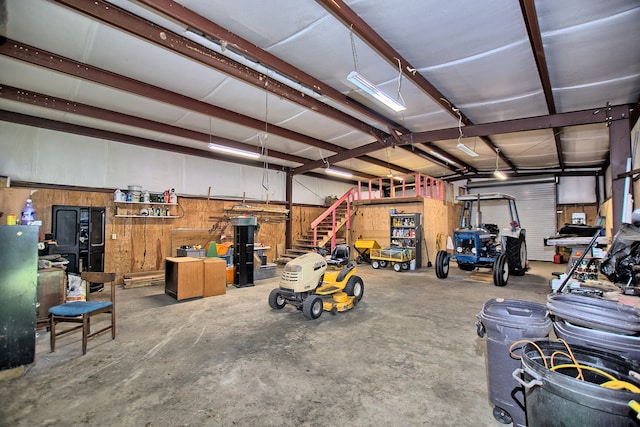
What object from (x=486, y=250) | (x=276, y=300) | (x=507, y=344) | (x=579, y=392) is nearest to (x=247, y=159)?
(x=276, y=300)

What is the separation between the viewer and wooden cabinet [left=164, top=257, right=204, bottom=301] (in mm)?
5129

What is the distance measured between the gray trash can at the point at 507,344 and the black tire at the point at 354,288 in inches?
107

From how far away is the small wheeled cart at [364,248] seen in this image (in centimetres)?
909

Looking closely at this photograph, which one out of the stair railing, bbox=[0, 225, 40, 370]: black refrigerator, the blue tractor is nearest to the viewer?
bbox=[0, 225, 40, 370]: black refrigerator

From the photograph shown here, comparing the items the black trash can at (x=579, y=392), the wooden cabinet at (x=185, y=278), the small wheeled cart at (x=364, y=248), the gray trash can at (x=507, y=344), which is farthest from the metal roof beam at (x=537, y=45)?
the wooden cabinet at (x=185, y=278)

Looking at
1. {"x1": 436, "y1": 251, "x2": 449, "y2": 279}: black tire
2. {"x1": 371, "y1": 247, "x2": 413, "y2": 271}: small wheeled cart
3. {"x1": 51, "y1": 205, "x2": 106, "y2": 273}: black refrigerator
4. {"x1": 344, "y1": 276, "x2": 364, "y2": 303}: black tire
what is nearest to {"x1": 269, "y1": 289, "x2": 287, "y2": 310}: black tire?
{"x1": 344, "y1": 276, "x2": 364, "y2": 303}: black tire

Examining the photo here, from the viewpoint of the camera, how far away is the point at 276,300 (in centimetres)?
449

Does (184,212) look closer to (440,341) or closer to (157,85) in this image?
(157,85)

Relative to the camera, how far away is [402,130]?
706 centimetres

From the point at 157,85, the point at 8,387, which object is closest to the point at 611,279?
the point at 8,387

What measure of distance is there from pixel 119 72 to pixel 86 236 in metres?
3.71

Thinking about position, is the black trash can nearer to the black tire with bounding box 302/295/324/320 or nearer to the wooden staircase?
the black tire with bounding box 302/295/324/320

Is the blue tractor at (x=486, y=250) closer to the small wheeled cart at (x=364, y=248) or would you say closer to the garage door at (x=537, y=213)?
the small wheeled cart at (x=364, y=248)

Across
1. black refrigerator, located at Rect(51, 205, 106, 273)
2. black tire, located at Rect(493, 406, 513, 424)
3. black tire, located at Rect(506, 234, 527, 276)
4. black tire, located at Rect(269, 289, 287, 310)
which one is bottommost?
black tire, located at Rect(493, 406, 513, 424)
